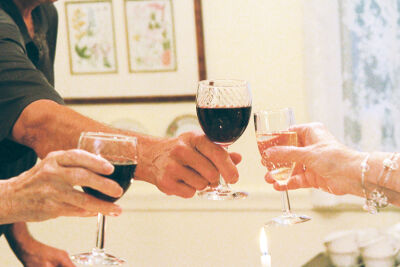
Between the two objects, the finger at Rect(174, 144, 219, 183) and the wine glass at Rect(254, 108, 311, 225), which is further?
the finger at Rect(174, 144, 219, 183)

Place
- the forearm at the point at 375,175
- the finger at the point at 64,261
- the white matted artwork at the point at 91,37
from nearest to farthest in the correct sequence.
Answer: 1. the forearm at the point at 375,175
2. the finger at the point at 64,261
3. the white matted artwork at the point at 91,37

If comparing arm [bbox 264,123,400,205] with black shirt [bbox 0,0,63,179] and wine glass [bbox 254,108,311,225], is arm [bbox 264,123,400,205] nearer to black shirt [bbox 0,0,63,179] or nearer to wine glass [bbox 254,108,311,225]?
wine glass [bbox 254,108,311,225]

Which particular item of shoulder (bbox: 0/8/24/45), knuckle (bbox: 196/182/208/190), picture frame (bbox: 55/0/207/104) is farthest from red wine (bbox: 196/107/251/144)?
picture frame (bbox: 55/0/207/104)

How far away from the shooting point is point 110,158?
1157mm

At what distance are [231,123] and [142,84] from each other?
1.80 metres

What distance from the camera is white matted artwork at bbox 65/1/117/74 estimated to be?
332 centimetres

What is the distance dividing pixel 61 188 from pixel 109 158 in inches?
4.1

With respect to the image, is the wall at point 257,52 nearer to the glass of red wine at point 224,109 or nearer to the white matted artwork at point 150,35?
the white matted artwork at point 150,35

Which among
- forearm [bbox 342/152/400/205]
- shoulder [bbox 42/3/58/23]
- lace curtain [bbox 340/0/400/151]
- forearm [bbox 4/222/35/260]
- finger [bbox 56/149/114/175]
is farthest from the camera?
lace curtain [bbox 340/0/400/151]

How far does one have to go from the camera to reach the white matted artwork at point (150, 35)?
3.23 meters

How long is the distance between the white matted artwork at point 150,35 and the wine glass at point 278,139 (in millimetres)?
1716

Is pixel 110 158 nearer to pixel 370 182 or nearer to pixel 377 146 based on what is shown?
pixel 370 182

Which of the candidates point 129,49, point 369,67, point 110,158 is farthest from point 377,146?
point 110,158

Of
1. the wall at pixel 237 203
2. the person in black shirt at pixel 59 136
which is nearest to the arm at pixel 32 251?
the person in black shirt at pixel 59 136
